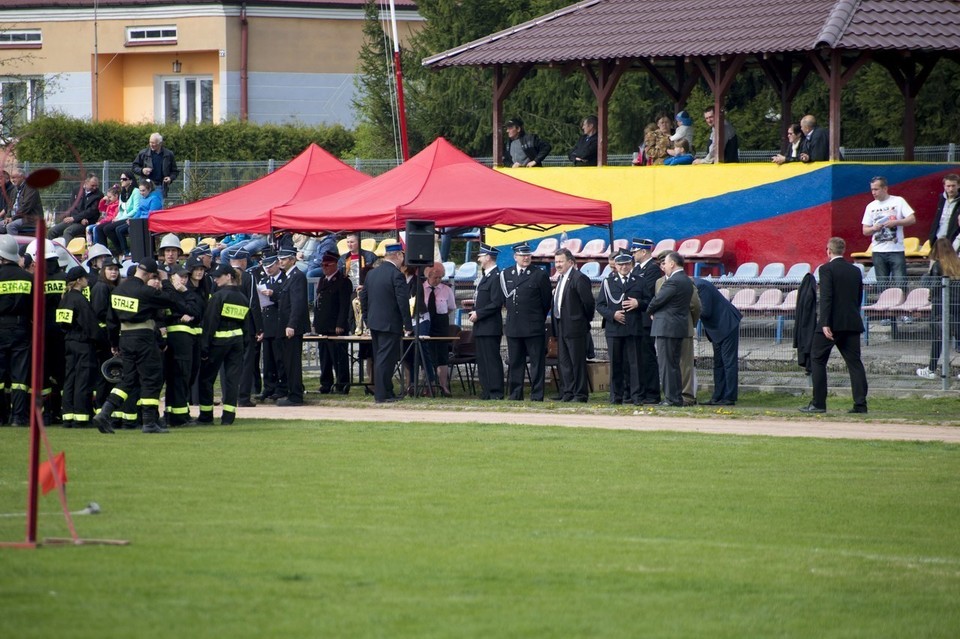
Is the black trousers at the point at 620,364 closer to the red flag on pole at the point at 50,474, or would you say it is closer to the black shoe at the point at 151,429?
the black shoe at the point at 151,429

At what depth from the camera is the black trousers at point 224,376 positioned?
17.1 m

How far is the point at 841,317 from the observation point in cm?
1788

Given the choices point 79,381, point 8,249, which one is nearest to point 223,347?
point 79,381

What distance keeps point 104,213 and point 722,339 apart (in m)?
15.7

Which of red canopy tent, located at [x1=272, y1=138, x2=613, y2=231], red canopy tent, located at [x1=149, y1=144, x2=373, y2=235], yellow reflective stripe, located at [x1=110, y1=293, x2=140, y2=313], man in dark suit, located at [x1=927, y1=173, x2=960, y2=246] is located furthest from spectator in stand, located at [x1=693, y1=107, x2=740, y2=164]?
yellow reflective stripe, located at [x1=110, y1=293, x2=140, y2=313]

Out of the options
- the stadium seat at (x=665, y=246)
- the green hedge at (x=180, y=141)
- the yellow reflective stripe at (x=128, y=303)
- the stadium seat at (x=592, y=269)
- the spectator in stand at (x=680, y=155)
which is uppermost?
the green hedge at (x=180, y=141)

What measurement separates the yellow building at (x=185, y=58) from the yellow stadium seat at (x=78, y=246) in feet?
47.9

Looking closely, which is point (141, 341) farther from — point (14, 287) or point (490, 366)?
point (490, 366)

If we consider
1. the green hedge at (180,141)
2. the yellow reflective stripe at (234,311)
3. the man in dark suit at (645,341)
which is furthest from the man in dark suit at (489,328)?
the green hedge at (180,141)

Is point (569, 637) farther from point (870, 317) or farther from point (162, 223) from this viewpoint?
point (162, 223)

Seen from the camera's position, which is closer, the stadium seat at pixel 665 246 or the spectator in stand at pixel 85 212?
the stadium seat at pixel 665 246

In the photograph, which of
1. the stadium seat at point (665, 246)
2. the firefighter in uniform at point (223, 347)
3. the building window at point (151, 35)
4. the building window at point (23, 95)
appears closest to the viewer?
the firefighter in uniform at point (223, 347)

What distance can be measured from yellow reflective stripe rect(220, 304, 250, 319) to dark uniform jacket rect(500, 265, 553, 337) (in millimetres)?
4323

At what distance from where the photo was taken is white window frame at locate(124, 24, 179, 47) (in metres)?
44.4
